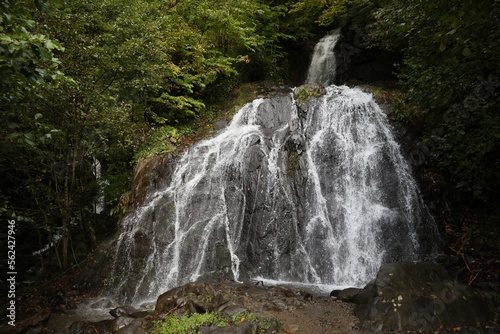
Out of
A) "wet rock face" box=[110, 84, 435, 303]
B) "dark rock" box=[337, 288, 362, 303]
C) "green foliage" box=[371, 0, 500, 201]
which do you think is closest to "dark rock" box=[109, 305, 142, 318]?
"wet rock face" box=[110, 84, 435, 303]

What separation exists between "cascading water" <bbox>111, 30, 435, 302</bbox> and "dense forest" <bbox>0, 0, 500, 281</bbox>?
1285mm

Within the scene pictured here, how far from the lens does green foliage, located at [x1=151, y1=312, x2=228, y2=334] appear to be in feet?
17.3

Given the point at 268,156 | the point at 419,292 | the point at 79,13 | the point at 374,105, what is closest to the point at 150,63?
the point at 79,13

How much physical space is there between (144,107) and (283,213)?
6509 mm

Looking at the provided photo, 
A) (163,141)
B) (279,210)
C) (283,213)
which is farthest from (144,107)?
(283,213)

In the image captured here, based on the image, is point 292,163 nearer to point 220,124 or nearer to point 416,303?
point 220,124

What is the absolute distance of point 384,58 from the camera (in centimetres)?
1577

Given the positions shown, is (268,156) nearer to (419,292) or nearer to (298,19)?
(419,292)

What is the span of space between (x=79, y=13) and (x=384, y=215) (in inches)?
392

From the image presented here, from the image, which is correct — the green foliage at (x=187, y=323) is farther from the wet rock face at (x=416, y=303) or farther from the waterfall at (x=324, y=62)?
the waterfall at (x=324, y=62)

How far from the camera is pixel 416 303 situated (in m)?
6.00

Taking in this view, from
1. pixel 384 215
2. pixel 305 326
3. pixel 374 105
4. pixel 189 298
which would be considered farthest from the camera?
pixel 374 105

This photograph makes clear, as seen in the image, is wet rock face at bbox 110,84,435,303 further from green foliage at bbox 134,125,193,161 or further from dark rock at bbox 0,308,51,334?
dark rock at bbox 0,308,51,334

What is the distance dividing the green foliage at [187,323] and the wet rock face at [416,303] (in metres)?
2.63
